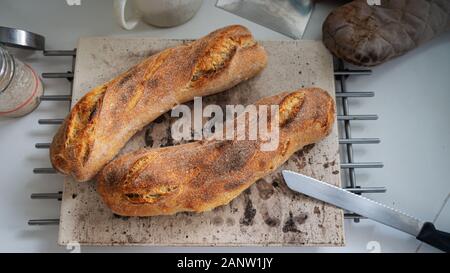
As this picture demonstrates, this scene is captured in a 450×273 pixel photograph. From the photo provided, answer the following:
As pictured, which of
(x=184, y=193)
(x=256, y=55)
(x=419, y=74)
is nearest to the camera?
(x=184, y=193)

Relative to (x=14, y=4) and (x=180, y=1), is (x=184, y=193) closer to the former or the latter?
(x=180, y=1)

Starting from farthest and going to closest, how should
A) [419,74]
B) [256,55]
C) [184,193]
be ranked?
1. [419,74]
2. [256,55]
3. [184,193]

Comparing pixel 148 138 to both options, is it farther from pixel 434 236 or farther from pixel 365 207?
pixel 434 236

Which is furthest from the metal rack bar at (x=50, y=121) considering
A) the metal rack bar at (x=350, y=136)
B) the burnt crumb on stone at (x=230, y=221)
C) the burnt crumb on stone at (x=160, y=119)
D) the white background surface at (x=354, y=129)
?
the metal rack bar at (x=350, y=136)

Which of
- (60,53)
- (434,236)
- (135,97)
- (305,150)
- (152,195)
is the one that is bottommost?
(434,236)

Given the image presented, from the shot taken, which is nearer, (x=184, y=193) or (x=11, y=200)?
(x=184, y=193)

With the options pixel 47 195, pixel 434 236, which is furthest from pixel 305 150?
pixel 47 195

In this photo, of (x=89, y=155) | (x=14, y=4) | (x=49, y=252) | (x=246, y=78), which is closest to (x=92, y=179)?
(x=89, y=155)

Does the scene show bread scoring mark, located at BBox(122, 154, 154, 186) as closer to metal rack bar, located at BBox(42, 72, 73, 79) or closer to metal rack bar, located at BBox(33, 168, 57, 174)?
metal rack bar, located at BBox(33, 168, 57, 174)
